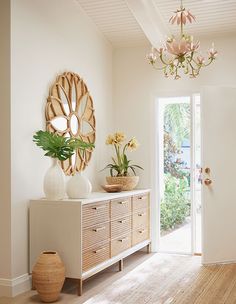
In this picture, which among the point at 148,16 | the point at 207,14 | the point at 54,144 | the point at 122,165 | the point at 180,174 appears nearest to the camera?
the point at 54,144

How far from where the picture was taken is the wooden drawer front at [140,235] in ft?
16.8

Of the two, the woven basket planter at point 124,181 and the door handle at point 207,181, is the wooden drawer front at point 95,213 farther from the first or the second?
the door handle at point 207,181

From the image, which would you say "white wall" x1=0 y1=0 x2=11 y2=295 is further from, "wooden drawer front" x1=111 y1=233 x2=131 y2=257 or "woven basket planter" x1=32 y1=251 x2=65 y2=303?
"wooden drawer front" x1=111 y1=233 x2=131 y2=257

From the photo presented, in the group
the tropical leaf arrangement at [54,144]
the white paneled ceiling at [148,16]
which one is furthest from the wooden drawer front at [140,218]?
the white paneled ceiling at [148,16]

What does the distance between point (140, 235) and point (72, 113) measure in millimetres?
1664

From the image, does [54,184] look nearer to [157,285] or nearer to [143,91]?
[157,285]

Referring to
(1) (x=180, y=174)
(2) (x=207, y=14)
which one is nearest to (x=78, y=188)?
(1) (x=180, y=174)

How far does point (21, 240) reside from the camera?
13.1ft

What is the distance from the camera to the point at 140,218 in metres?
5.30

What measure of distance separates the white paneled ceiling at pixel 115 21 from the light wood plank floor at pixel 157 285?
274 centimetres

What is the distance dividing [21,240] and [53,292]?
0.58 meters

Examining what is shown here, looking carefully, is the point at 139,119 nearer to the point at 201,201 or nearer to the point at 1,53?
the point at 201,201

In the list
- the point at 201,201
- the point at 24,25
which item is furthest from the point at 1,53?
the point at 201,201

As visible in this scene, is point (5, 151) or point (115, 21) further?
point (115, 21)
